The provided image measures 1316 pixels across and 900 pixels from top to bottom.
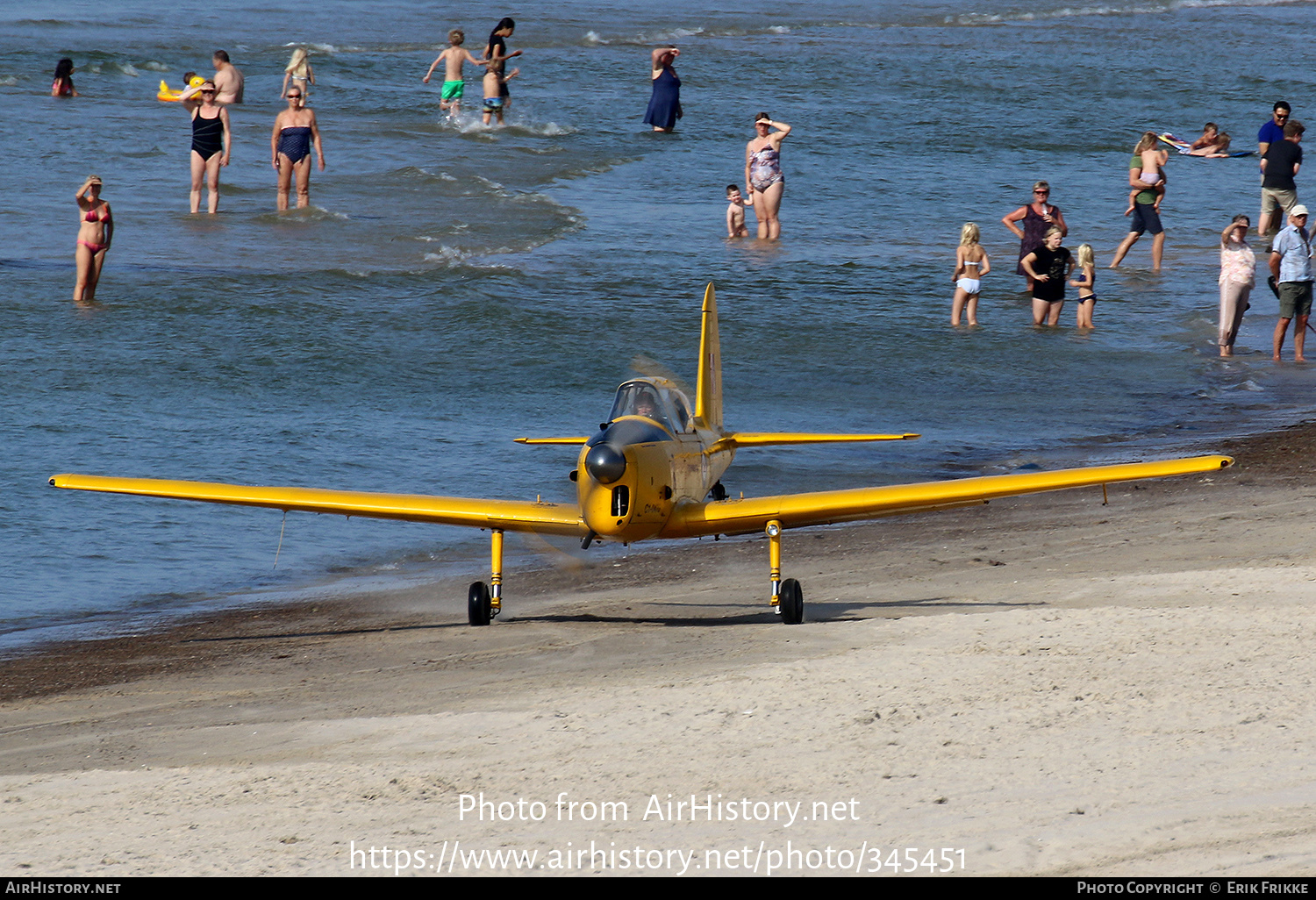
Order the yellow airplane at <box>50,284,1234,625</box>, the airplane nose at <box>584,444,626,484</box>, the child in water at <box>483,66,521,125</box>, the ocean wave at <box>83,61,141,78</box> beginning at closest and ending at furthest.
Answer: the airplane nose at <box>584,444,626,484</box> → the yellow airplane at <box>50,284,1234,625</box> → the child in water at <box>483,66,521,125</box> → the ocean wave at <box>83,61,141,78</box>

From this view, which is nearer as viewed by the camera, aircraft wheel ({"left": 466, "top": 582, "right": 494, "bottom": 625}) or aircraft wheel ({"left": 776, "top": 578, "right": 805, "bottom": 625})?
aircraft wheel ({"left": 776, "top": 578, "right": 805, "bottom": 625})

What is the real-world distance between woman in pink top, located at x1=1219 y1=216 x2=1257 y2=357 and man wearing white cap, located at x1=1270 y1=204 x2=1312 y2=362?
1.08 feet

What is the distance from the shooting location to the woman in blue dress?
120 feet

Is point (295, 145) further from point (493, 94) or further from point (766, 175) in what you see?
point (493, 94)

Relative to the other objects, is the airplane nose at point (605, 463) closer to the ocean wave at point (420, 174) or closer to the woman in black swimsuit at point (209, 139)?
the woman in black swimsuit at point (209, 139)

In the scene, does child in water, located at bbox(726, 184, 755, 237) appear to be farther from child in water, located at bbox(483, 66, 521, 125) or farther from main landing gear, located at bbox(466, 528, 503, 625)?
main landing gear, located at bbox(466, 528, 503, 625)

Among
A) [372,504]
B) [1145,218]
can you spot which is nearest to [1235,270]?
[1145,218]

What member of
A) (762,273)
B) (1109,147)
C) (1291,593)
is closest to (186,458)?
(1291,593)

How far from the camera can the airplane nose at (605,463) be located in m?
8.88

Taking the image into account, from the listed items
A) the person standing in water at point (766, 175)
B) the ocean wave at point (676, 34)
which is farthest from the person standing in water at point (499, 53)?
the ocean wave at point (676, 34)

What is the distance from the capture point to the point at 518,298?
2317 cm

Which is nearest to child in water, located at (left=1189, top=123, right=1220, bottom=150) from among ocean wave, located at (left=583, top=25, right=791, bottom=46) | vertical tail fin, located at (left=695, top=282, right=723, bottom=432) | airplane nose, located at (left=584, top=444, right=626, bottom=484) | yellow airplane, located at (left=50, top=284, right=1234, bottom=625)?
ocean wave, located at (left=583, top=25, right=791, bottom=46)

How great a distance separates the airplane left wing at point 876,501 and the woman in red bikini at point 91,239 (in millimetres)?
13589

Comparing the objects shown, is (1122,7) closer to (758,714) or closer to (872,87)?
(872,87)
